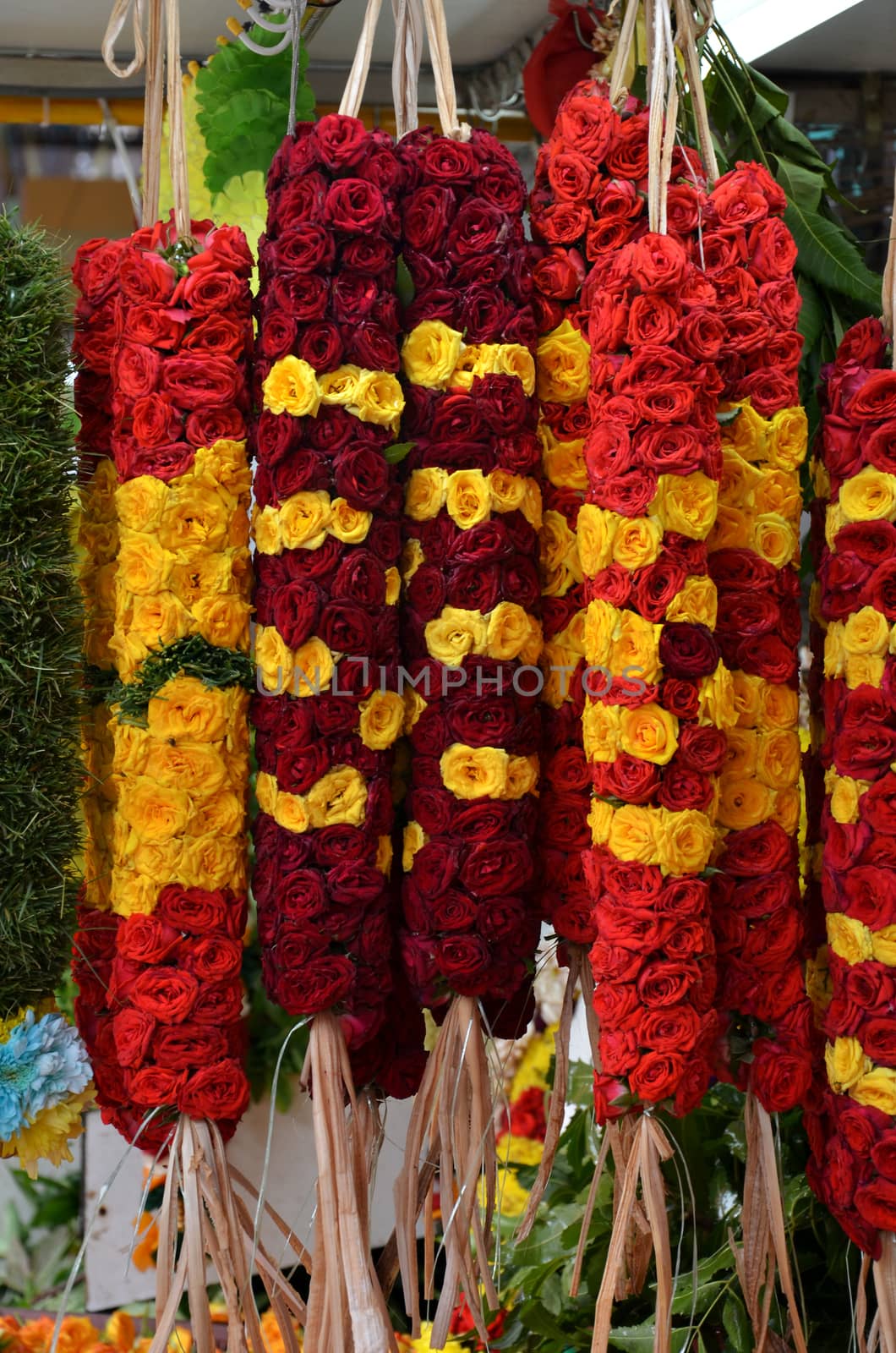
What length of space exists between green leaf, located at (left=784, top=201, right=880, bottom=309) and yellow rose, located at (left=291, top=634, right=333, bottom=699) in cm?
61

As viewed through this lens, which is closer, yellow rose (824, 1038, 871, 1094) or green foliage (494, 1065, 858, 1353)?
yellow rose (824, 1038, 871, 1094)

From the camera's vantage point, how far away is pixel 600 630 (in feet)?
2.86

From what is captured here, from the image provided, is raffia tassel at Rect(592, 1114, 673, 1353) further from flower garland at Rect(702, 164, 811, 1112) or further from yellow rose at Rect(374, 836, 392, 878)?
yellow rose at Rect(374, 836, 392, 878)

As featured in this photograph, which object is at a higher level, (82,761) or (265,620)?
(265,620)

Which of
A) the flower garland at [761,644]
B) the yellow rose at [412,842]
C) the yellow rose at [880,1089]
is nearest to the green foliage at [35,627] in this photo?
the yellow rose at [412,842]

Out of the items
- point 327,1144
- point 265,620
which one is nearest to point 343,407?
point 265,620

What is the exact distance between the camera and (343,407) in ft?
2.80

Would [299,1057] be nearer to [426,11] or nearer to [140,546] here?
[140,546]

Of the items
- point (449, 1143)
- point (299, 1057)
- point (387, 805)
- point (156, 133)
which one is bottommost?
point (299, 1057)

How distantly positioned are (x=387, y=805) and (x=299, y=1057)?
3.00ft

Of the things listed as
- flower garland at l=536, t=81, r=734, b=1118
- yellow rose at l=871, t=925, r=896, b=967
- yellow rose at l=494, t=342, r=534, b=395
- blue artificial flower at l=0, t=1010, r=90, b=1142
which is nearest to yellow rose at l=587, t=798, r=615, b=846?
flower garland at l=536, t=81, r=734, b=1118

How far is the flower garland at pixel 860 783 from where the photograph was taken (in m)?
0.86

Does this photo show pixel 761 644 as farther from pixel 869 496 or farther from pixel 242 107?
pixel 242 107

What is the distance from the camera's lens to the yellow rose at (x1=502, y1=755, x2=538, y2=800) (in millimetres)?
903
